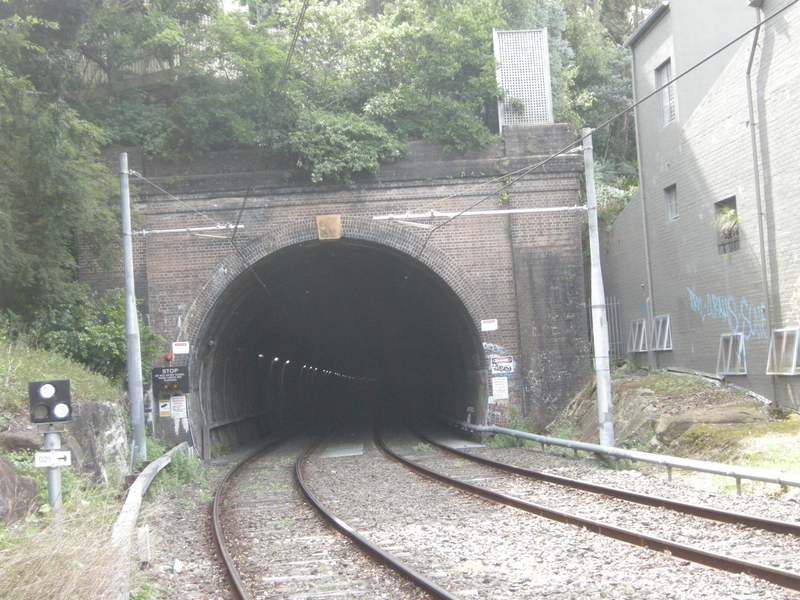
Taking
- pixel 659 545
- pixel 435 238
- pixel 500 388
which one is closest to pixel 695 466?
pixel 659 545

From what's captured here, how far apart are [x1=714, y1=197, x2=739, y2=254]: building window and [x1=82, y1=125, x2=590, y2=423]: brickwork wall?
4.20 m

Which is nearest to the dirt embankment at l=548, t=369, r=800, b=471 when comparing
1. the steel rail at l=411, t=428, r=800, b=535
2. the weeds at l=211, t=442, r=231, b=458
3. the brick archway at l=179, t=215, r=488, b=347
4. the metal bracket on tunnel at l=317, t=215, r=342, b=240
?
the steel rail at l=411, t=428, r=800, b=535

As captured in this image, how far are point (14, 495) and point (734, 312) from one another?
1317 centimetres

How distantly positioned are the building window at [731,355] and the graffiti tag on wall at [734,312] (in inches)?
8.2

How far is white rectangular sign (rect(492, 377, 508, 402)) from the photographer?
20.2 meters

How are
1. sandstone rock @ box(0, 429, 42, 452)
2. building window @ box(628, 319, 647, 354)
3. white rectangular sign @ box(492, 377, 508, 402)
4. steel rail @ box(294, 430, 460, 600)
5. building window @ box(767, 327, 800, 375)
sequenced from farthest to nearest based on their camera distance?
building window @ box(628, 319, 647, 354)
white rectangular sign @ box(492, 377, 508, 402)
building window @ box(767, 327, 800, 375)
sandstone rock @ box(0, 429, 42, 452)
steel rail @ box(294, 430, 460, 600)

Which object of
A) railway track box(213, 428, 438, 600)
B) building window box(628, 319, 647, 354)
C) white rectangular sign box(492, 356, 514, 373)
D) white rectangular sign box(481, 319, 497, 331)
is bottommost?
railway track box(213, 428, 438, 600)

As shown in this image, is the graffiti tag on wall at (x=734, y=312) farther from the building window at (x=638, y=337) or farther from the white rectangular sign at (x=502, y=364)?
the white rectangular sign at (x=502, y=364)

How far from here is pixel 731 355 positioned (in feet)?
54.4

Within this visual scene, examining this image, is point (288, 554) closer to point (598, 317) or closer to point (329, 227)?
point (598, 317)

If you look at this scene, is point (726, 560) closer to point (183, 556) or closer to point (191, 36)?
point (183, 556)

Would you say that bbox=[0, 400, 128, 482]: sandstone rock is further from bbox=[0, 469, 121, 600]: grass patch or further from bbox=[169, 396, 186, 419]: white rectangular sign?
bbox=[169, 396, 186, 419]: white rectangular sign

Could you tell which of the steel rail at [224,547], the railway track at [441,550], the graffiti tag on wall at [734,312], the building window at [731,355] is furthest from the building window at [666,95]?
the steel rail at [224,547]

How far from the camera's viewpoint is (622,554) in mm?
7785
